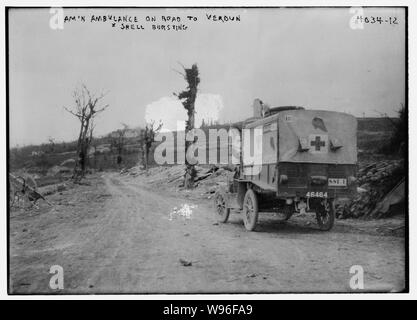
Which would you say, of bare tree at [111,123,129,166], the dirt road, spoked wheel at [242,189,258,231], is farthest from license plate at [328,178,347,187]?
bare tree at [111,123,129,166]

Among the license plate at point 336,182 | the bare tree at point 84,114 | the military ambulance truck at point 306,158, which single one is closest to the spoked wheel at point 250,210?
the military ambulance truck at point 306,158

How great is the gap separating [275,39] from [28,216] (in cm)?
492

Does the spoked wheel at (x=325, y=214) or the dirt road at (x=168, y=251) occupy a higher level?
the spoked wheel at (x=325, y=214)

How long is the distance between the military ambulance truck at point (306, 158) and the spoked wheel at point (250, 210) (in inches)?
1.1

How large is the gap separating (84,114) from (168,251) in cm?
259

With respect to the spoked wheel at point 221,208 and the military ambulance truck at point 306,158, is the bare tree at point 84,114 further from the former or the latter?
the military ambulance truck at point 306,158

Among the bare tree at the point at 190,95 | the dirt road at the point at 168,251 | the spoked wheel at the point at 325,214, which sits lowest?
the dirt road at the point at 168,251

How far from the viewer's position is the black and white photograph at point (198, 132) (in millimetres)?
6270

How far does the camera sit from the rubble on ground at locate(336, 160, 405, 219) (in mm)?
6652

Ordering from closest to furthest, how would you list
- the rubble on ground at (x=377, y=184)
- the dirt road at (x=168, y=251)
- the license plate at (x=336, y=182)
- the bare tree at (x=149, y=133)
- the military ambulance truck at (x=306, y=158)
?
the dirt road at (x=168, y=251) → the military ambulance truck at (x=306, y=158) → the license plate at (x=336, y=182) → the bare tree at (x=149, y=133) → the rubble on ground at (x=377, y=184)

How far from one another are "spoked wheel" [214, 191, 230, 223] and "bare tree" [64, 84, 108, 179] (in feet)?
7.76

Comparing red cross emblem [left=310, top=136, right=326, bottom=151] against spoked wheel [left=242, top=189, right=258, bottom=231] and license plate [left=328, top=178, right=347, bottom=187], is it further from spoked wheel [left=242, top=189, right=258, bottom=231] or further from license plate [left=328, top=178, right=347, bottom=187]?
spoked wheel [left=242, top=189, right=258, bottom=231]

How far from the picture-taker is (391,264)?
640 cm
